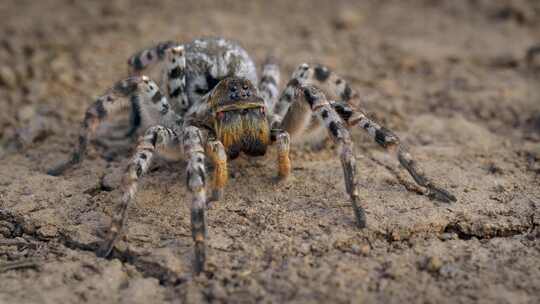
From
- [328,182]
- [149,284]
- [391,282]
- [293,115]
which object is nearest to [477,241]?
[391,282]

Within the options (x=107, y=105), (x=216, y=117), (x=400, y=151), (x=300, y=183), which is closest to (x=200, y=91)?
(x=216, y=117)

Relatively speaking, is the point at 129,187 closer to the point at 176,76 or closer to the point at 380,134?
the point at 176,76

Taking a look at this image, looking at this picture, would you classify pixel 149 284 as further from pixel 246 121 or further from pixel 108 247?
pixel 246 121

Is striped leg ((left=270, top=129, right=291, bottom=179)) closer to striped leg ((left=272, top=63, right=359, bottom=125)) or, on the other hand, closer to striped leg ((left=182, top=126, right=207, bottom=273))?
striped leg ((left=272, top=63, right=359, bottom=125))

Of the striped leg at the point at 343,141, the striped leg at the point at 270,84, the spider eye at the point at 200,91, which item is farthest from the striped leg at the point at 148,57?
the striped leg at the point at 343,141

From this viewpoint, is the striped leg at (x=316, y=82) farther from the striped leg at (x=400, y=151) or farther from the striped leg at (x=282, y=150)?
the striped leg at (x=400, y=151)

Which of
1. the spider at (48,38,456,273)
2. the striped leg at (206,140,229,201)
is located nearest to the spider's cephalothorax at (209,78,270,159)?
the spider at (48,38,456,273)
